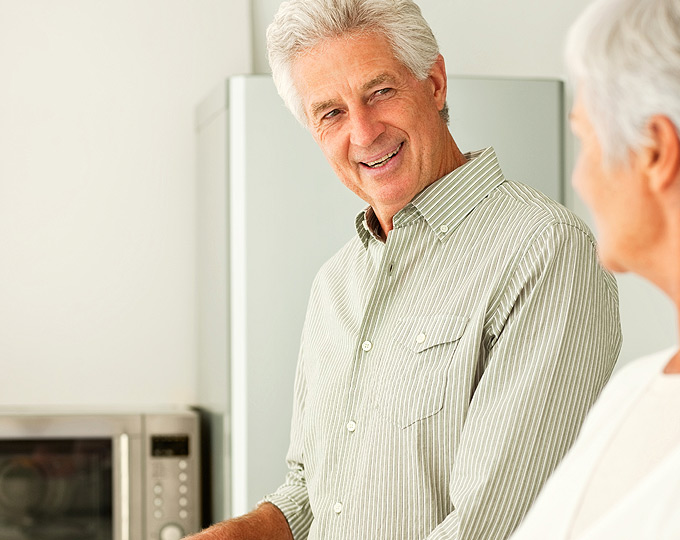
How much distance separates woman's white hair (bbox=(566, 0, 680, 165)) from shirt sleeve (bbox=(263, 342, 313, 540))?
0.82 meters

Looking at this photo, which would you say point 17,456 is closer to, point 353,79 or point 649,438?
point 353,79

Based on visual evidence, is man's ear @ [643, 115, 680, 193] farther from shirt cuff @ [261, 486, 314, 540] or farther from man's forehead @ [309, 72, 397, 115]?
shirt cuff @ [261, 486, 314, 540]

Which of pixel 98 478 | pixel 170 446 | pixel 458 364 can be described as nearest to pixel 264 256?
pixel 170 446

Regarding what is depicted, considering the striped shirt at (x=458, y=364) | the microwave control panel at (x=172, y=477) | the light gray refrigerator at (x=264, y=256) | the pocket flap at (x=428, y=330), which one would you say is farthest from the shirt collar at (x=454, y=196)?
the microwave control panel at (x=172, y=477)

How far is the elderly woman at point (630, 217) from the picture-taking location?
0.56 metres

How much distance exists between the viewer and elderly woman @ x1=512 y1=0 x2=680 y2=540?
0.56 m

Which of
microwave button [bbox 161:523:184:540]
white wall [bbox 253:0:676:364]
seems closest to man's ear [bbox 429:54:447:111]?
white wall [bbox 253:0:676:364]

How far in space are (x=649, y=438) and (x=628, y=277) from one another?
1430 mm

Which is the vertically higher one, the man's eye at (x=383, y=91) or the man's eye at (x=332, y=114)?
the man's eye at (x=383, y=91)

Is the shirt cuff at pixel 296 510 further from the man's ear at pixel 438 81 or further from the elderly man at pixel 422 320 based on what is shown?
the man's ear at pixel 438 81

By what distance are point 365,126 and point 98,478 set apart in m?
1.05

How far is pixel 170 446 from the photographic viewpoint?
1.90 metres

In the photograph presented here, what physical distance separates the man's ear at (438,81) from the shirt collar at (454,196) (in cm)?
9

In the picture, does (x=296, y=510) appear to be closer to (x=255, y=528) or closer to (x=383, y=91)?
(x=255, y=528)
